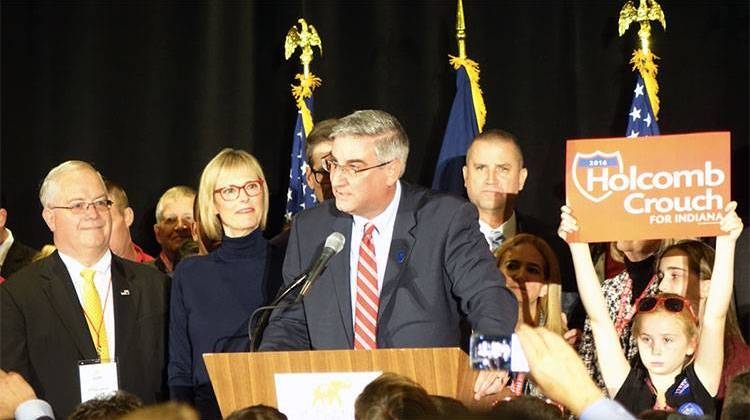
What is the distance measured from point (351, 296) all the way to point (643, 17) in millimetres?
3226

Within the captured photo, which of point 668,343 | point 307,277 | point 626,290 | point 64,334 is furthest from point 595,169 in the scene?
point 64,334

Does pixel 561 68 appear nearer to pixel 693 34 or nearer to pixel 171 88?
pixel 693 34

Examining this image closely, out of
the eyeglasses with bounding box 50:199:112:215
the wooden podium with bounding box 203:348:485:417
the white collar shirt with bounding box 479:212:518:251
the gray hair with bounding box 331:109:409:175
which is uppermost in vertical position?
the gray hair with bounding box 331:109:409:175

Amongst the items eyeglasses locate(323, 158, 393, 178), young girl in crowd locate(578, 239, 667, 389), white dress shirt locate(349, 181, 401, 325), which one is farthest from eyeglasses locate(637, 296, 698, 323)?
eyeglasses locate(323, 158, 393, 178)

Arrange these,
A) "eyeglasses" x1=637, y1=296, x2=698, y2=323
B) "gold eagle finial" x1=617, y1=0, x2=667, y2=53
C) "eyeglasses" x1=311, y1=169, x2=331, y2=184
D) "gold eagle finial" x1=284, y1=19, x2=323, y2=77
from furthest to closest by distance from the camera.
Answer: "gold eagle finial" x1=284, y1=19, x2=323, y2=77
"gold eagle finial" x1=617, y1=0, x2=667, y2=53
"eyeglasses" x1=311, y1=169, x2=331, y2=184
"eyeglasses" x1=637, y1=296, x2=698, y2=323

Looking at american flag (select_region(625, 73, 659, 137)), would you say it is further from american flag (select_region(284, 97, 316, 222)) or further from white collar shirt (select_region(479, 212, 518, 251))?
american flag (select_region(284, 97, 316, 222))

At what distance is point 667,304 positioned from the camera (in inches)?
179

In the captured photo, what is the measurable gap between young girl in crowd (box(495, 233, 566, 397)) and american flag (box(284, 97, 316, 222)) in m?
1.96

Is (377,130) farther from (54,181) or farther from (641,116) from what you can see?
(641,116)

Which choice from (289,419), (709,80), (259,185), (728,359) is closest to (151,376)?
(259,185)

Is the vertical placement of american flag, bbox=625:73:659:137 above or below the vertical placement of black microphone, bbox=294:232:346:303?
above

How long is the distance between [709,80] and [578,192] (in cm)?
302

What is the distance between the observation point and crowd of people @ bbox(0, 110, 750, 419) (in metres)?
4.34


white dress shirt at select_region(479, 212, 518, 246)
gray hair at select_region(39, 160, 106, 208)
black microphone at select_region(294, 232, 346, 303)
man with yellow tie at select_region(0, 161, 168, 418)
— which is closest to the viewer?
black microphone at select_region(294, 232, 346, 303)
